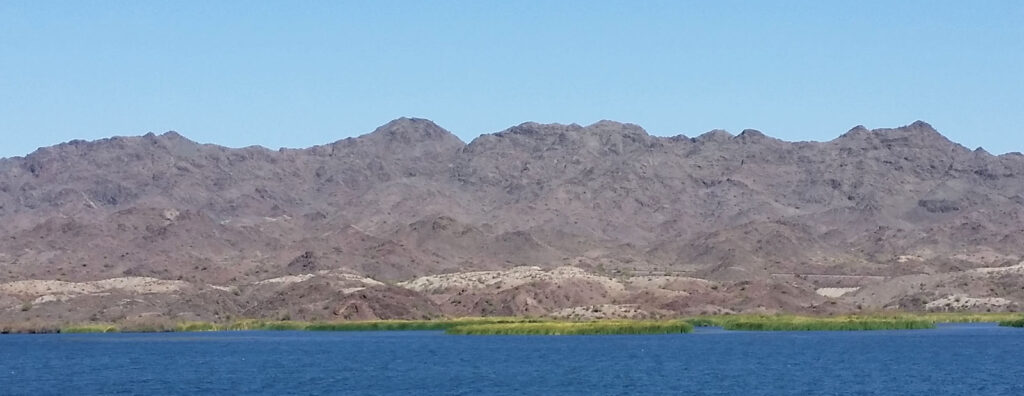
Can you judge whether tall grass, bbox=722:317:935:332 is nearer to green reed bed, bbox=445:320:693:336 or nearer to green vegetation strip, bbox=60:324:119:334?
green reed bed, bbox=445:320:693:336

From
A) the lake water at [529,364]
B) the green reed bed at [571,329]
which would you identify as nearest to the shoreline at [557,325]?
the green reed bed at [571,329]

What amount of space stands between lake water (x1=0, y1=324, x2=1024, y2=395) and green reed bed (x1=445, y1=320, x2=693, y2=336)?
1192mm

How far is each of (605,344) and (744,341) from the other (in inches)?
447

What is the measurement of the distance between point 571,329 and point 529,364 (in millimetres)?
40796

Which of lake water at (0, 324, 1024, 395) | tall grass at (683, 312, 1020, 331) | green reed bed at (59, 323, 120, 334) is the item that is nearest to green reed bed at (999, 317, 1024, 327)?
tall grass at (683, 312, 1020, 331)

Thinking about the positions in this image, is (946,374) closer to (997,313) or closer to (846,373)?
(846,373)

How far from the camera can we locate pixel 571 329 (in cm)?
14062

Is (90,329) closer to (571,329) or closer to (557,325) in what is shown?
(557,325)

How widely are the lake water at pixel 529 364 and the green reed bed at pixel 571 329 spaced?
1192 mm

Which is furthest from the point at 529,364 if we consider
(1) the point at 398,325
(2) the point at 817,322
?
(1) the point at 398,325

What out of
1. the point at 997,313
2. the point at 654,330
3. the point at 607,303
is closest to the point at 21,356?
the point at 654,330

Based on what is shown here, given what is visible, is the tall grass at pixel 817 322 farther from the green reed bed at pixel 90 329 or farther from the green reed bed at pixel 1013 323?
the green reed bed at pixel 90 329

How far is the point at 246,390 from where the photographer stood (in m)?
81.1

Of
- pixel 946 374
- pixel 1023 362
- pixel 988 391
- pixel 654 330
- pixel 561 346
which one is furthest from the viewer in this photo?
pixel 654 330
